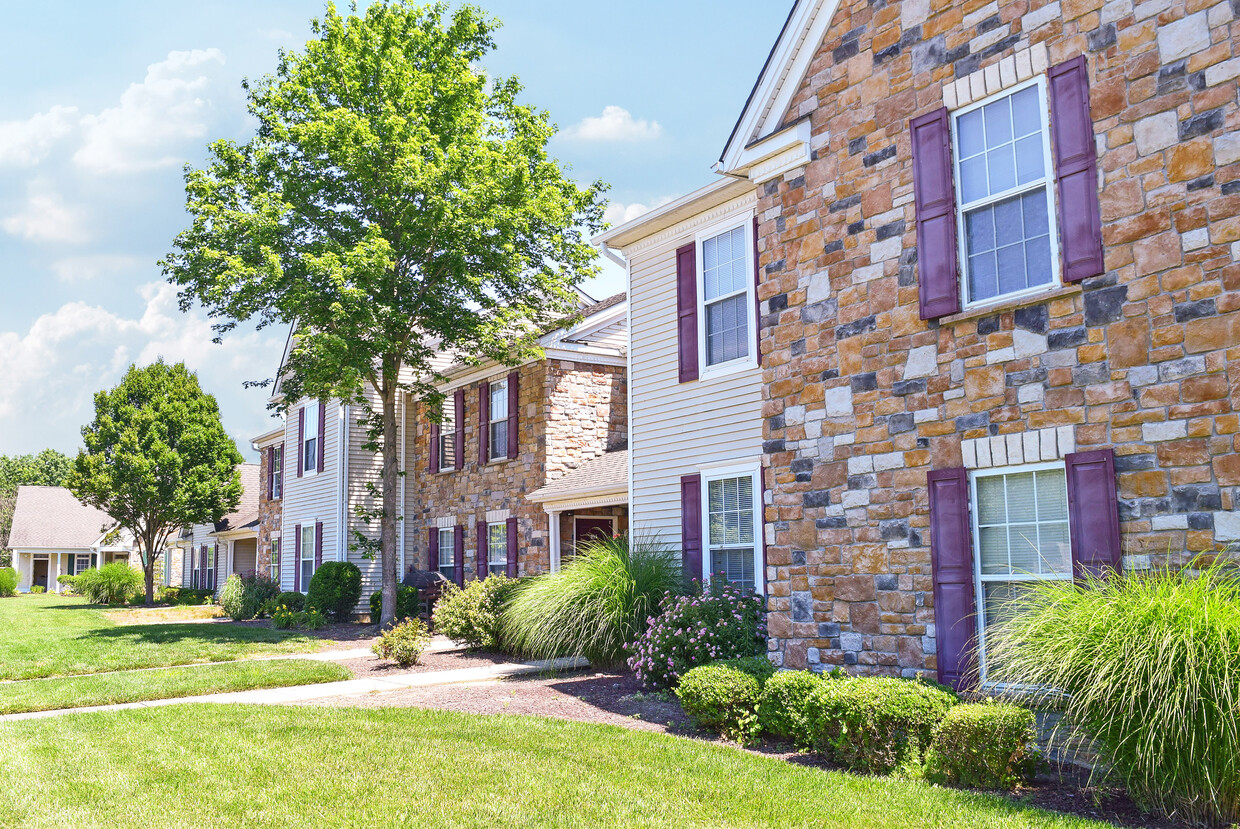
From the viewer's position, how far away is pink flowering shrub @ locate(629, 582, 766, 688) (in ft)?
31.7

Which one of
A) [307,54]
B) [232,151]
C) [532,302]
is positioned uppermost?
[307,54]

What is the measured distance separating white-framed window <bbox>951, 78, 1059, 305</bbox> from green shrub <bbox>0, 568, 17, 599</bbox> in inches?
1933

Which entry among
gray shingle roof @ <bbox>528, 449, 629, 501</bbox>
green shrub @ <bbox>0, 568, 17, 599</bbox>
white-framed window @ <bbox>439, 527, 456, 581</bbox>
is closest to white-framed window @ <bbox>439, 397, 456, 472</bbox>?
white-framed window @ <bbox>439, 527, 456, 581</bbox>

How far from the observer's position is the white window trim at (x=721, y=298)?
1188cm

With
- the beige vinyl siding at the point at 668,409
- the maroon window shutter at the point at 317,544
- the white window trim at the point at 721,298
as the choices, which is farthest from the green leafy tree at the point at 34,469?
the white window trim at the point at 721,298

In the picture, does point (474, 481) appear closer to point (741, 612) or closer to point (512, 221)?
point (512, 221)

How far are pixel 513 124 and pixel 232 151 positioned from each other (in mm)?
5841

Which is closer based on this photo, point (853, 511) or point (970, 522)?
point (970, 522)

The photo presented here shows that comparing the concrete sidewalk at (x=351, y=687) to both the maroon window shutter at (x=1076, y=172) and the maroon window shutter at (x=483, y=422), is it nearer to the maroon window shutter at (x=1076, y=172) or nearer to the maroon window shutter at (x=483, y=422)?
the maroon window shutter at (x=483, y=422)

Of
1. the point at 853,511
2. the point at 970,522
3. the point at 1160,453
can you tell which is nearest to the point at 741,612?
the point at 853,511

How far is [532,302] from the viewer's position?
1958 cm

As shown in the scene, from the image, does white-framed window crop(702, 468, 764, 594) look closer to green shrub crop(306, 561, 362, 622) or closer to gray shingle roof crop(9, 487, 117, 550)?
green shrub crop(306, 561, 362, 622)

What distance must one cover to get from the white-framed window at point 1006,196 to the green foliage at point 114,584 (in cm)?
3495

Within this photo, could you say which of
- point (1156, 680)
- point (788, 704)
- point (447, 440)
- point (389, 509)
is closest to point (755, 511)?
point (788, 704)
